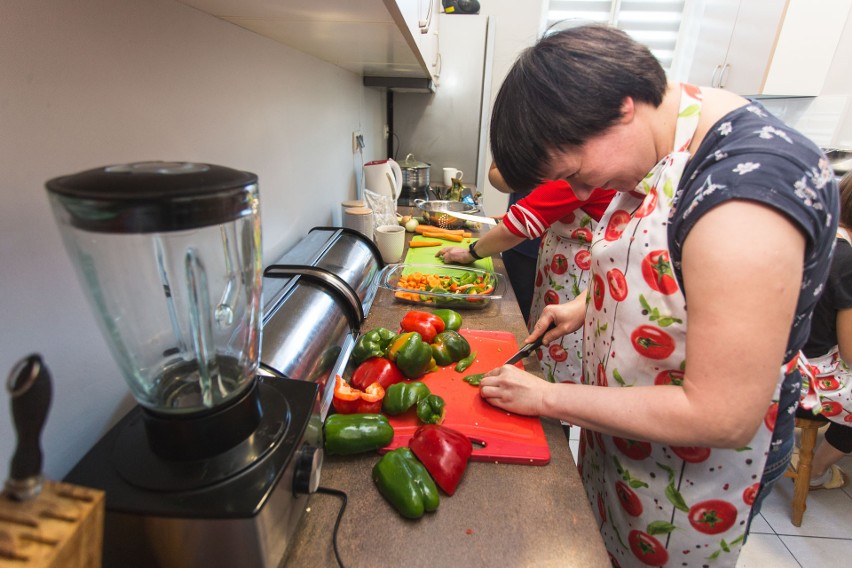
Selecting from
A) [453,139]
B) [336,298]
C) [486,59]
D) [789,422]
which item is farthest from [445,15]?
[789,422]

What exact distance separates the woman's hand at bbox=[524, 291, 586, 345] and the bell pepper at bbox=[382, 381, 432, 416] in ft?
1.05

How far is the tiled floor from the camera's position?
1.53 m

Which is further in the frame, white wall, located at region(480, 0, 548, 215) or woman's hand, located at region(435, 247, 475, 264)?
white wall, located at region(480, 0, 548, 215)

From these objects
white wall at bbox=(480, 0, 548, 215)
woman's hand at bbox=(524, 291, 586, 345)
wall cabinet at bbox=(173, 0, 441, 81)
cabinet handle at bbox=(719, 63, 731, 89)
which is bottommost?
woman's hand at bbox=(524, 291, 586, 345)

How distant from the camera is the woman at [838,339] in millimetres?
1306

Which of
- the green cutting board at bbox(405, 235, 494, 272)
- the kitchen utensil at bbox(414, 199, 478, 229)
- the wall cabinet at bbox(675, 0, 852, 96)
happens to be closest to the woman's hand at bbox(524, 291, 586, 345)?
the green cutting board at bbox(405, 235, 494, 272)

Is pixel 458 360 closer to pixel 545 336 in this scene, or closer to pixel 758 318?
pixel 545 336

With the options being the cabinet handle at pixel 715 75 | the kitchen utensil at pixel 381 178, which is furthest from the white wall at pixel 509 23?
the kitchen utensil at pixel 381 178

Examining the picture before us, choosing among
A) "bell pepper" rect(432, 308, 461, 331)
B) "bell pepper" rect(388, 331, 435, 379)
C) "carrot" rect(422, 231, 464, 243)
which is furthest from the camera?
"carrot" rect(422, 231, 464, 243)

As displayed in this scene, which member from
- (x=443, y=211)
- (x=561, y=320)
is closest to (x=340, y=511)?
(x=561, y=320)

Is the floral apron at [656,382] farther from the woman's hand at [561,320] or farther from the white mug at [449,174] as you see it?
the white mug at [449,174]

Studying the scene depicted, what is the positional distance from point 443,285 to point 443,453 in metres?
0.72

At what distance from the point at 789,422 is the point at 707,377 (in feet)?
1.35

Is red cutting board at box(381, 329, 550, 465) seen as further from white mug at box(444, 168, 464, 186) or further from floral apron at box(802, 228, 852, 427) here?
white mug at box(444, 168, 464, 186)
